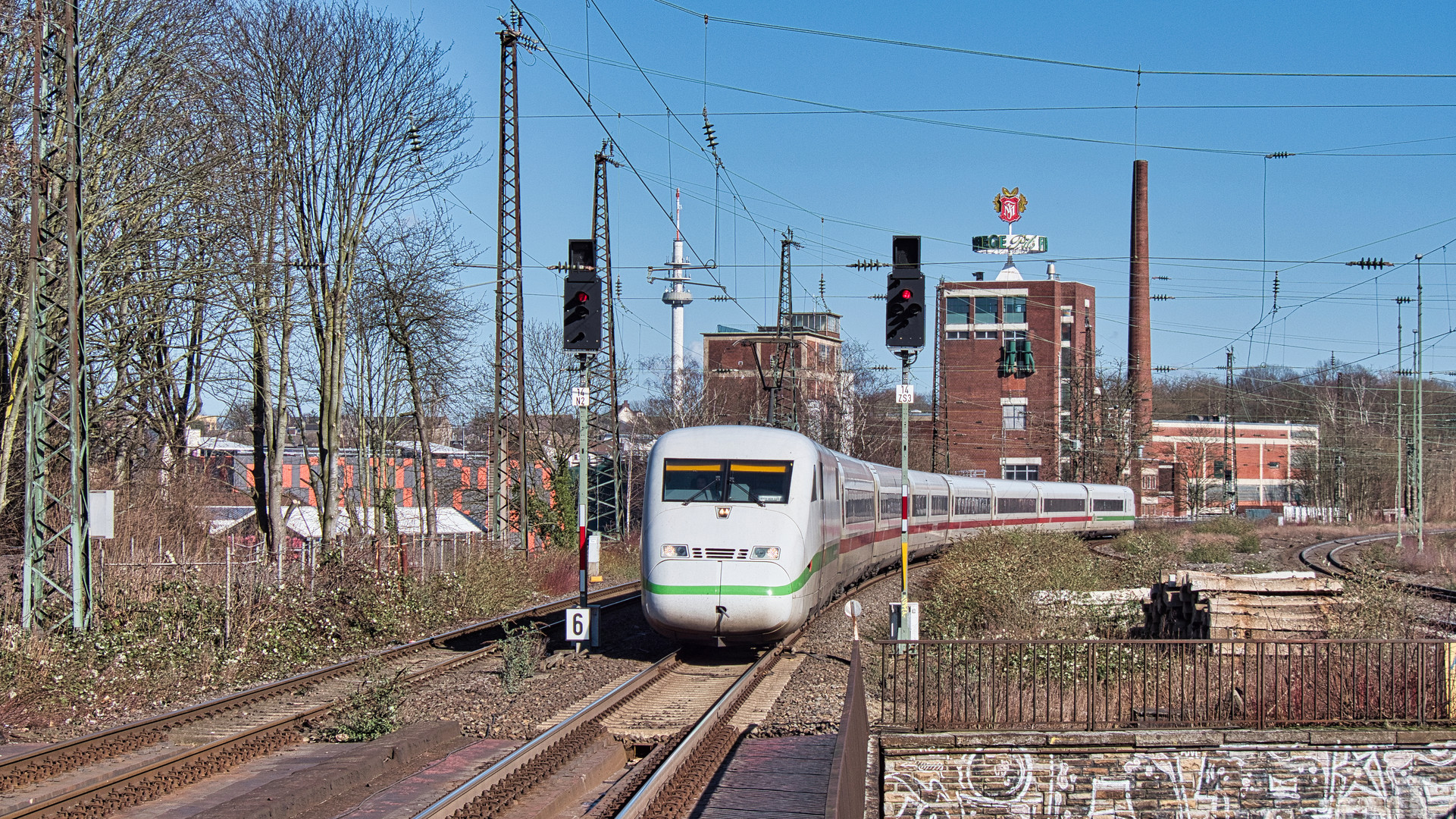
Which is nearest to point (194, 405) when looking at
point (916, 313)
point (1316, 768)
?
point (916, 313)

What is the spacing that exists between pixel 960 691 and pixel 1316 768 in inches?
138

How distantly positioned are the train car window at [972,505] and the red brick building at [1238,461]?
48.4m

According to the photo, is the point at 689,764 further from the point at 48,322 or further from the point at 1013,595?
the point at 48,322

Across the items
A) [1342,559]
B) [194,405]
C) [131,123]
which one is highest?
[131,123]

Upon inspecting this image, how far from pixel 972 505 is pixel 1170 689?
26824 mm

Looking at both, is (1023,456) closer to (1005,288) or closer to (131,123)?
(1005,288)

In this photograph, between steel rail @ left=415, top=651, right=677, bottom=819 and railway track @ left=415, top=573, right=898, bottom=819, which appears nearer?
steel rail @ left=415, top=651, right=677, bottom=819

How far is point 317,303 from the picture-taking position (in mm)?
27203

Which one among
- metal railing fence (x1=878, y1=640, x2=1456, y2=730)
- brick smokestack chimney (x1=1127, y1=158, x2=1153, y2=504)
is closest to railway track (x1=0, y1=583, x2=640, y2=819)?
metal railing fence (x1=878, y1=640, x2=1456, y2=730)

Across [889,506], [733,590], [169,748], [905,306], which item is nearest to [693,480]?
[733,590]

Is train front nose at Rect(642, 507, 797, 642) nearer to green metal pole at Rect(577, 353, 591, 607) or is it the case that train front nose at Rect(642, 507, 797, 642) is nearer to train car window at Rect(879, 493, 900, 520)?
green metal pole at Rect(577, 353, 591, 607)

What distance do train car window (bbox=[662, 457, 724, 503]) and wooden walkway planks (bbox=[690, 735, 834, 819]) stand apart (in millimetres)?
4346

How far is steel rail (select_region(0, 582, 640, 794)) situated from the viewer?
9.56m

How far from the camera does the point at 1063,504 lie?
48.4 m
